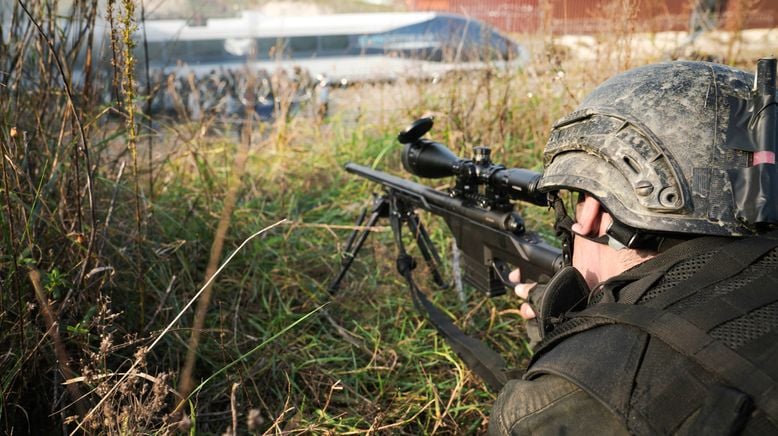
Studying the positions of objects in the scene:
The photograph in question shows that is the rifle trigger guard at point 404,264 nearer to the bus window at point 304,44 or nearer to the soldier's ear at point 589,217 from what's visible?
the soldier's ear at point 589,217

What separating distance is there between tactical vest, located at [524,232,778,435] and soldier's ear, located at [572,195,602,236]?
0.25 metres

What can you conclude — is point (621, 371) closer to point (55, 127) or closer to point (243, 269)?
point (243, 269)

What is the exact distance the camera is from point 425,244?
3.52 m

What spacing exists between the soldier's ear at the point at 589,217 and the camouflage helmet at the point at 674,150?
0.21 feet

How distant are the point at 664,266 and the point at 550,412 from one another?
43cm

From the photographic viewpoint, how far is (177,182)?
4.21 meters

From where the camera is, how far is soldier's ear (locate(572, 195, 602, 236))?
1670 millimetres

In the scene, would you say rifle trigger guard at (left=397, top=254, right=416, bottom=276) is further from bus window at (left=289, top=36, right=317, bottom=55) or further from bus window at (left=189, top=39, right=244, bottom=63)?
bus window at (left=289, top=36, right=317, bottom=55)

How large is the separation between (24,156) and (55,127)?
673mm

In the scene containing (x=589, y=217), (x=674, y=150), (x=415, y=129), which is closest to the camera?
(x=674, y=150)

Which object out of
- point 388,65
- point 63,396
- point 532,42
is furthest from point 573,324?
point 388,65

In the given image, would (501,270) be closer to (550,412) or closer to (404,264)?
(404,264)

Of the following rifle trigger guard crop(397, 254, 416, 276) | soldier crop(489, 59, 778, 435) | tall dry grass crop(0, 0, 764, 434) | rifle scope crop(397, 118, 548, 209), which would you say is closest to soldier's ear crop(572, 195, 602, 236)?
soldier crop(489, 59, 778, 435)

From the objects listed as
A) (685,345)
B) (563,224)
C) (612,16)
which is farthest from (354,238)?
(612,16)
